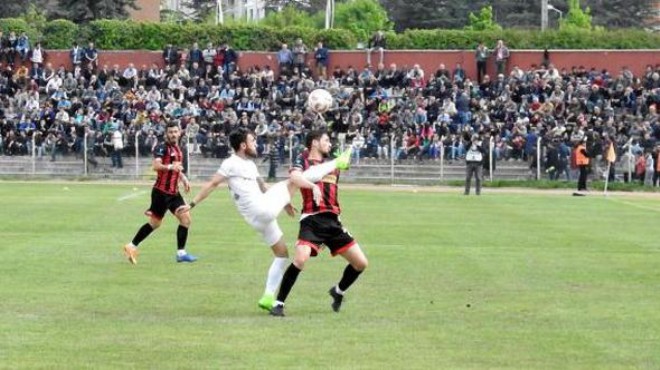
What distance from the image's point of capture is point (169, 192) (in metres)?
20.4

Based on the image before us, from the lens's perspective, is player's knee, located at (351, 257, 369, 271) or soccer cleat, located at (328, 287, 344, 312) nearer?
player's knee, located at (351, 257, 369, 271)

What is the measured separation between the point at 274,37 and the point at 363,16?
36886 mm

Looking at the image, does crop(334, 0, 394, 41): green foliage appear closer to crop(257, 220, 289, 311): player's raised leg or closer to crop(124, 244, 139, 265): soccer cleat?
crop(124, 244, 139, 265): soccer cleat

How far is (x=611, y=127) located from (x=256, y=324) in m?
39.8

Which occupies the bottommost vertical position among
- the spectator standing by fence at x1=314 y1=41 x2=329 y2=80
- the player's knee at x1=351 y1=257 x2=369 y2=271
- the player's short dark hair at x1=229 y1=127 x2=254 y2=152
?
the player's knee at x1=351 y1=257 x2=369 y2=271

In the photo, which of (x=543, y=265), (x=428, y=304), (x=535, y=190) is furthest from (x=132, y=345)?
(x=535, y=190)

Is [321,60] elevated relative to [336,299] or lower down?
elevated

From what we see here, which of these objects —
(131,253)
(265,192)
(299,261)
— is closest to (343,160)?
(299,261)

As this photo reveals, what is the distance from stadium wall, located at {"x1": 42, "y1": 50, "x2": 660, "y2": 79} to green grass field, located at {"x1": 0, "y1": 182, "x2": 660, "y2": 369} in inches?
1352

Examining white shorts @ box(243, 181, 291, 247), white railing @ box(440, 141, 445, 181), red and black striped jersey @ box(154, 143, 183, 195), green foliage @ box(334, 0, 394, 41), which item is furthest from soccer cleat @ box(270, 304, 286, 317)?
green foliage @ box(334, 0, 394, 41)

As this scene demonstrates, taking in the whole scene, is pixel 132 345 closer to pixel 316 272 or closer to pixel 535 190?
pixel 316 272

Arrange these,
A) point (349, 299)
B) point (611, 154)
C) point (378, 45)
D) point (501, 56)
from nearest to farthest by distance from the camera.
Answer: point (349, 299) < point (611, 154) < point (501, 56) < point (378, 45)

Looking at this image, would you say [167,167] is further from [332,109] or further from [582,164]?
[332,109]

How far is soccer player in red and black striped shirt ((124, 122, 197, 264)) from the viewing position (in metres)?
20.0
